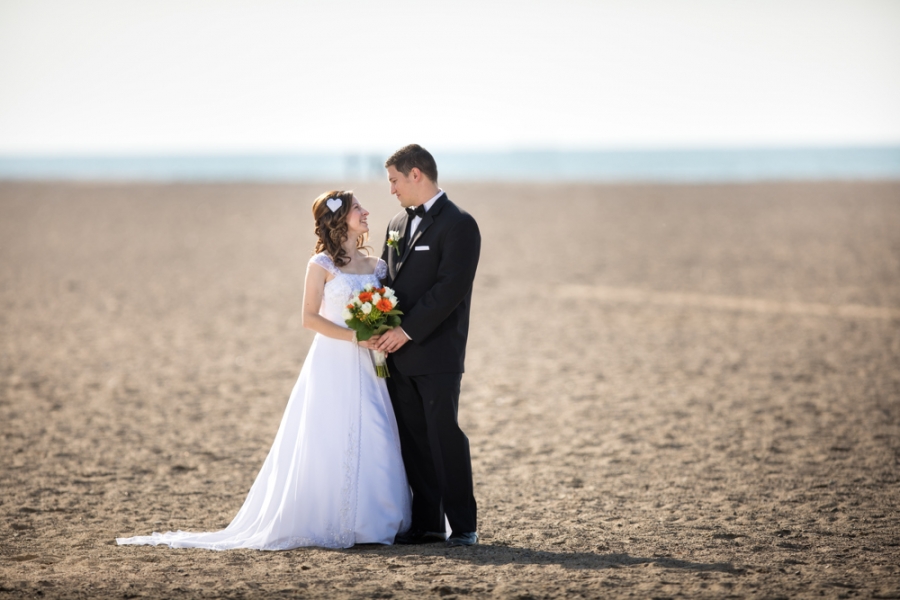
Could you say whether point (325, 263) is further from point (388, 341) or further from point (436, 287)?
point (436, 287)

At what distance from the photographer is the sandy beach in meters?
4.93

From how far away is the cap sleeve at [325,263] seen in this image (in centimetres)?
566

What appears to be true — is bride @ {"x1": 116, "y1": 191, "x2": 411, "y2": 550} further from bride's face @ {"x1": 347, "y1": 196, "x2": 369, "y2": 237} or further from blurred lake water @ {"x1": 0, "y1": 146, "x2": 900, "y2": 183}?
blurred lake water @ {"x1": 0, "y1": 146, "x2": 900, "y2": 183}

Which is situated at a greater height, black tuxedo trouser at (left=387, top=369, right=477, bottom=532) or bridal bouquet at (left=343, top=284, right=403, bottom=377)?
bridal bouquet at (left=343, top=284, right=403, bottom=377)

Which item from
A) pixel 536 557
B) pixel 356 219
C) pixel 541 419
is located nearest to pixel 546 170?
pixel 541 419

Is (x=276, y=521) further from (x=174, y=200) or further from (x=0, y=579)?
(x=174, y=200)

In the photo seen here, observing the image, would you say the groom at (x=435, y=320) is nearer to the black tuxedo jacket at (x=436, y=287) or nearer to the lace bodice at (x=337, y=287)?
the black tuxedo jacket at (x=436, y=287)

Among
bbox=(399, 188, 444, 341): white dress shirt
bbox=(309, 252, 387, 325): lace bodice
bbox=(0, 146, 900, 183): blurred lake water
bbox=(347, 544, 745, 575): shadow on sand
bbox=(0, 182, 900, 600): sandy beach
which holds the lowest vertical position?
bbox=(347, 544, 745, 575): shadow on sand

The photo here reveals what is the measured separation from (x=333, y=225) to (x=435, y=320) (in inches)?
36.7

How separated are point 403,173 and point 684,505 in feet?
10.1

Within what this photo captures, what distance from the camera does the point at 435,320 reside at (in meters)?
5.29

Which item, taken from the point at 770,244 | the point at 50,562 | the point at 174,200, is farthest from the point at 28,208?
the point at 50,562

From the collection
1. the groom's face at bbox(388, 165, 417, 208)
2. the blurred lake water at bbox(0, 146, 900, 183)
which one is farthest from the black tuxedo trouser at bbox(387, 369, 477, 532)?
the blurred lake water at bbox(0, 146, 900, 183)

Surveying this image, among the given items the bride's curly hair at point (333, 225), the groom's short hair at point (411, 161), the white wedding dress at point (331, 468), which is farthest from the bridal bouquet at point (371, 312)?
the groom's short hair at point (411, 161)
